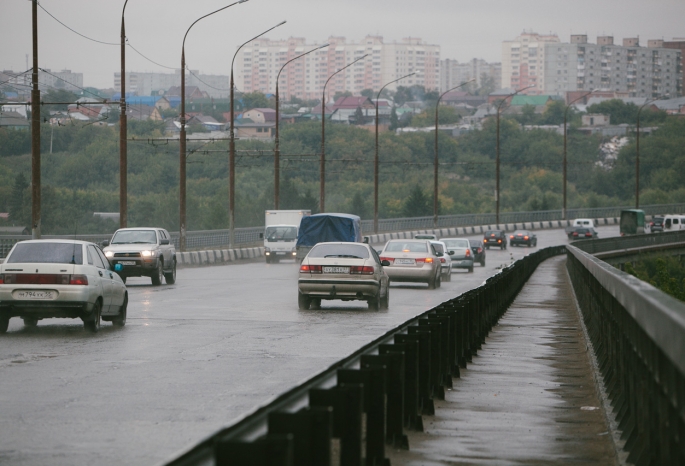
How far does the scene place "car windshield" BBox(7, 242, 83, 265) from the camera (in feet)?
60.3

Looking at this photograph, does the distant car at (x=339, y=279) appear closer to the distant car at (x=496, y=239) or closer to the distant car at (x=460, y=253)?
the distant car at (x=460, y=253)

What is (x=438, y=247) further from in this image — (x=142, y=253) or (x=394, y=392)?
(x=394, y=392)

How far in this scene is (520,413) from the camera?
9766 millimetres

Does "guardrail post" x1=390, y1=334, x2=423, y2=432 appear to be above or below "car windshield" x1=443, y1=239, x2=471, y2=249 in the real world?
below

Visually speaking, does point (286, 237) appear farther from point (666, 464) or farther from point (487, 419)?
point (666, 464)

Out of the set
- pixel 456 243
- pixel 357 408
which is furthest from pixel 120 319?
pixel 456 243

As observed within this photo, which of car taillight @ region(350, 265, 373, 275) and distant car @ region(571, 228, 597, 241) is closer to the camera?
car taillight @ region(350, 265, 373, 275)

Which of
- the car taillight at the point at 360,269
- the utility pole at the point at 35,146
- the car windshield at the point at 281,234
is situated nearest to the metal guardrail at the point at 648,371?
the car taillight at the point at 360,269

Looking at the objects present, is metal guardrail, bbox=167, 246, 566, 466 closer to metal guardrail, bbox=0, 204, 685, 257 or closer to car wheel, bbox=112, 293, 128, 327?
car wheel, bbox=112, 293, 128, 327

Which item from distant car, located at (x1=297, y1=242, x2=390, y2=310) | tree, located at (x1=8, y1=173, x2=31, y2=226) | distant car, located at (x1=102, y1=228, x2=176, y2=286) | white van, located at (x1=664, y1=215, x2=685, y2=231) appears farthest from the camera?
tree, located at (x1=8, y1=173, x2=31, y2=226)

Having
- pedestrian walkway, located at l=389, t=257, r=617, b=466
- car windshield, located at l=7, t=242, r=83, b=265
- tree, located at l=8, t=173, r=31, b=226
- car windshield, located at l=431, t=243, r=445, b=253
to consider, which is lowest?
pedestrian walkway, located at l=389, t=257, r=617, b=466

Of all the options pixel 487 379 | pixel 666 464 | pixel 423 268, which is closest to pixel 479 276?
pixel 423 268

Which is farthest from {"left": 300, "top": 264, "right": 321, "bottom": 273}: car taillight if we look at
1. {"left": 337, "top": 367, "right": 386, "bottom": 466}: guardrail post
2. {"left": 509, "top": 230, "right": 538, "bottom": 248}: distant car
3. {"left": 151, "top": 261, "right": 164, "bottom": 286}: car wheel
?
{"left": 509, "top": 230, "right": 538, "bottom": 248}: distant car

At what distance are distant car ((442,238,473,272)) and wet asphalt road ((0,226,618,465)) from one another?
23.0 meters
